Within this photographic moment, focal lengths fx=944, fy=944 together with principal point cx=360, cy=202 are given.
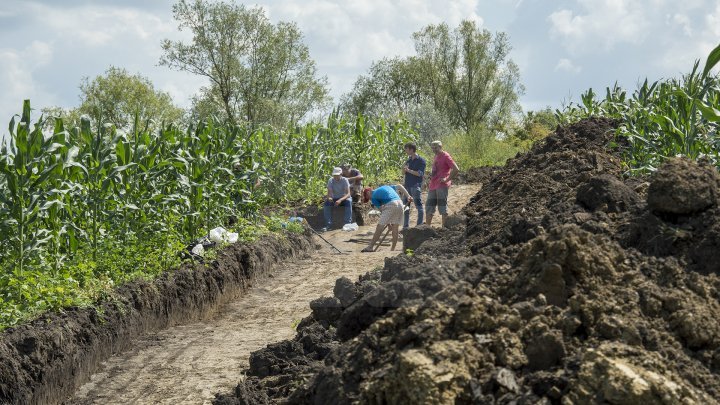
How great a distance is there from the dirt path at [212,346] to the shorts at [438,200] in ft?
5.12

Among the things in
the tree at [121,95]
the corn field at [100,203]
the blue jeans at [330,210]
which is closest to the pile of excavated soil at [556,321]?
the corn field at [100,203]

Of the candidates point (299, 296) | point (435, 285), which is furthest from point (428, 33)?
point (435, 285)

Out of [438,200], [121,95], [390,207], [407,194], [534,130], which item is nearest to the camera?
[390,207]

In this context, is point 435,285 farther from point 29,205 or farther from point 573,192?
point 29,205

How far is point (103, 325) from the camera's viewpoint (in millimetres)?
9250

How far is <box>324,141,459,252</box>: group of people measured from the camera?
614 inches

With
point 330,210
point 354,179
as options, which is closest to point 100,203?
point 330,210

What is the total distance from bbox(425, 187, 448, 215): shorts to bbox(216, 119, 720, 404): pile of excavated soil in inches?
336

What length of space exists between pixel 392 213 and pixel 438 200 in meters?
0.97

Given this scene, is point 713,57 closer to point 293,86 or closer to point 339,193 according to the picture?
point 339,193

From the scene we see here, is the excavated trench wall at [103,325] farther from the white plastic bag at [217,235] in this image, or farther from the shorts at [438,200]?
the shorts at [438,200]

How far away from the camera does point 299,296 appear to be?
12805 millimetres

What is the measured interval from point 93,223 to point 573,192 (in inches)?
211

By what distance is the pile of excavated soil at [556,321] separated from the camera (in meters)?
4.56
